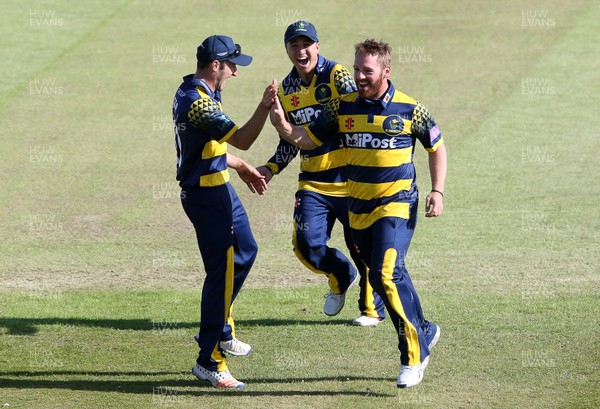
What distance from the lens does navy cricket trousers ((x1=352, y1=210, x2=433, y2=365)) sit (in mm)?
7773

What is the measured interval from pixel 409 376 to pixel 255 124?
2340 mm

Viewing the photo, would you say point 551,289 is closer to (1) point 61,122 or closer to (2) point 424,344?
(2) point 424,344

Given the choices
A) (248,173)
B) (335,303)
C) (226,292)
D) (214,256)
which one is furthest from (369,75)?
(335,303)

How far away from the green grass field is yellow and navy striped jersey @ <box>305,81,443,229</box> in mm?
1502

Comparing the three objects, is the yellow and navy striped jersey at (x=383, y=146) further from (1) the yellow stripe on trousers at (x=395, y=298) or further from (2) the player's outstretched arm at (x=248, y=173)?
(2) the player's outstretched arm at (x=248, y=173)

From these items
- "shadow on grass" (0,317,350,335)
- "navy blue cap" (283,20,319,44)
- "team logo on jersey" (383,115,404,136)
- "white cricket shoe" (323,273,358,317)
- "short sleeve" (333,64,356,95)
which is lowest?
"shadow on grass" (0,317,350,335)

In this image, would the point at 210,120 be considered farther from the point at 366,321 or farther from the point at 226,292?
the point at 366,321

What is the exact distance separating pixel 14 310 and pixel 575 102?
1174cm

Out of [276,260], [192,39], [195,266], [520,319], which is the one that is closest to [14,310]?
[195,266]

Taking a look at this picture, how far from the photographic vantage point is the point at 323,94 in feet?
30.9

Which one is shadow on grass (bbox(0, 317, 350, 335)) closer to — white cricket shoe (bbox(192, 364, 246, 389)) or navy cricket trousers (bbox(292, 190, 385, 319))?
navy cricket trousers (bbox(292, 190, 385, 319))

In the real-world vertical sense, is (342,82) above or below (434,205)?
above

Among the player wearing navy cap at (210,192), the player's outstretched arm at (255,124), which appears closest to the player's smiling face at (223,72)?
the player wearing navy cap at (210,192)

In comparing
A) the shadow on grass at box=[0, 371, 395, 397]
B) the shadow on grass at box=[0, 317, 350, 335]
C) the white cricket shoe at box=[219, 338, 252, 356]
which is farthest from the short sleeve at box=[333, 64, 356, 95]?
the shadow on grass at box=[0, 371, 395, 397]
